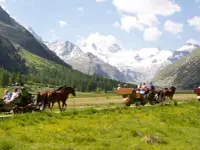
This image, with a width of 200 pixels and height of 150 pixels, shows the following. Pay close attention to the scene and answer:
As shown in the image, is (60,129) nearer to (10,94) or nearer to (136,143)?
(136,143)

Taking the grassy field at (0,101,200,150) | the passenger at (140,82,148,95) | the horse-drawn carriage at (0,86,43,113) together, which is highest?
the passenger at (140,82,148,95)

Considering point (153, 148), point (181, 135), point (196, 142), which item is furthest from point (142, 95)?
point (153, 148)

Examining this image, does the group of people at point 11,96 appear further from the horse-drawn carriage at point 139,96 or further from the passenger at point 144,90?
the passenger at point 144,90

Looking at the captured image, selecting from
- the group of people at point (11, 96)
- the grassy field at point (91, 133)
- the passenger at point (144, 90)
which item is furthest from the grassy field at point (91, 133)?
the passenger at point (144, 90)

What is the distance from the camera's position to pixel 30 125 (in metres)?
21.9

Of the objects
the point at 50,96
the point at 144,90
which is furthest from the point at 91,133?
the point at 144,90

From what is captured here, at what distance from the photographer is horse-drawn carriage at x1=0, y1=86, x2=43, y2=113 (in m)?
30.9

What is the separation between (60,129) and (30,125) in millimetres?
2317

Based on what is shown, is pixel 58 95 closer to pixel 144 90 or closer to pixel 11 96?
pixel 11 96

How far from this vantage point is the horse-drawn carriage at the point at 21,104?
30859mm

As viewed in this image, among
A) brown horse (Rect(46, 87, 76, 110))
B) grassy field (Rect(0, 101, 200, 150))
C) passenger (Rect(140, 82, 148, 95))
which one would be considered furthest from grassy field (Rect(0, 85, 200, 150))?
passenger (Rect(140, 82, 148, 95))

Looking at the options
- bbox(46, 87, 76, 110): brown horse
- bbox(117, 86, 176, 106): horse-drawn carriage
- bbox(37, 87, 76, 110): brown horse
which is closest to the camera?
bbox(37, 87, 76, 110): brown horse

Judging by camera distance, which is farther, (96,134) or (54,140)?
(96,134)

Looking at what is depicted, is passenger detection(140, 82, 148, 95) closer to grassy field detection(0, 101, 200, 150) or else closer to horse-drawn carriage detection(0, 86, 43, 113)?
grassy field detection(0, 101, 200, 150)
